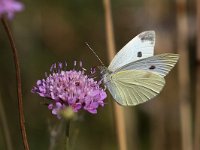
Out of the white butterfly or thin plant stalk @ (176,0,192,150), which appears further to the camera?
thin plant stalk @ (176,0,192,150)

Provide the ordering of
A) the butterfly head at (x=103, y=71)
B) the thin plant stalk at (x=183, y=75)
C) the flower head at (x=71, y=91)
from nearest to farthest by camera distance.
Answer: the flower head at (x=71, y=91)
the butterfly head at (x=103, y=71)
the thin plant stalk at (x=183, y=75)

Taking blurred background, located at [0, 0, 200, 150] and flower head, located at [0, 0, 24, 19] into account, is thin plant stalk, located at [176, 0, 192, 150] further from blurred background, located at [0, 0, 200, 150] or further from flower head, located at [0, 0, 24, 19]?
flower head, located at [0, 0, 24, 19]

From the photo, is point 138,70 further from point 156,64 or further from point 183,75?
point 183,75

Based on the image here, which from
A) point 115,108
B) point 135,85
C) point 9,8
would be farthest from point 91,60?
point 9,8

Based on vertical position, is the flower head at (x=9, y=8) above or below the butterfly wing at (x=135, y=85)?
above

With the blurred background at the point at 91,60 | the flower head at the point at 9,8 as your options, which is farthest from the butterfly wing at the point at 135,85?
the blurred background at the point at 91,60

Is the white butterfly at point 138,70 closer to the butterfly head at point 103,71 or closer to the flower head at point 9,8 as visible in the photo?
the butterfly head at point 103,71

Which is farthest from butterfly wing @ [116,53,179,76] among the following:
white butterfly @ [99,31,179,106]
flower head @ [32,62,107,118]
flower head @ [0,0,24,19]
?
flower head @ [0,0,24,19]
